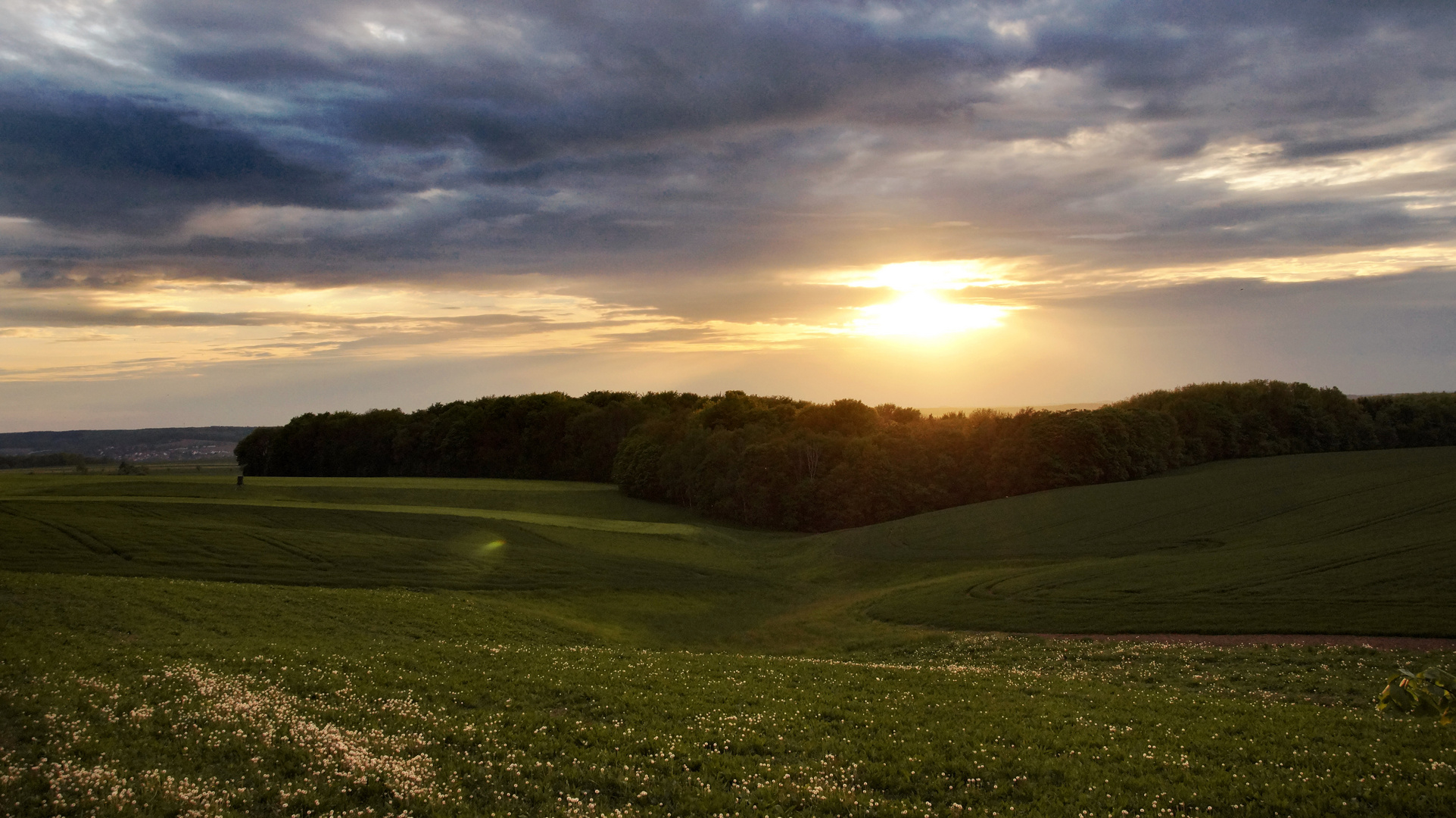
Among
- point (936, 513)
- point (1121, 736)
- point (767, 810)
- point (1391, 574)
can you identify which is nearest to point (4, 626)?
point (767, 810)

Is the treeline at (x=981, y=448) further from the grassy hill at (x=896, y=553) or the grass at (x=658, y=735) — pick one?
the grass at (x=658, y=735)

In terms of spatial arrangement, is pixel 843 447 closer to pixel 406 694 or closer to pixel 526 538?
pixel 526 538

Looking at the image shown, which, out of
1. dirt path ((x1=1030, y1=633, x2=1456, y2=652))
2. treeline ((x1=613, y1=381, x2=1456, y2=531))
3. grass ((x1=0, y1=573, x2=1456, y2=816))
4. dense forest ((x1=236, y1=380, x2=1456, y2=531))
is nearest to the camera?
grass ((x1=0, y1=573, x2=1456, y2=816))

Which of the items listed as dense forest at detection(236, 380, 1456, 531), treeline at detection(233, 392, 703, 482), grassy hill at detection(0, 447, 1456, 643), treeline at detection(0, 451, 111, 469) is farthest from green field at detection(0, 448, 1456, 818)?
treeline at detection(0, 451, 111, 469)

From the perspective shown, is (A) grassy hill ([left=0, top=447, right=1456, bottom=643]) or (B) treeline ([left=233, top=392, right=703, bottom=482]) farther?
(B) treeline ([left=233, top=392, right=703, bottom=482])

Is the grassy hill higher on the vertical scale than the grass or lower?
lower

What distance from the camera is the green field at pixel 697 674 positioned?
9812 mm

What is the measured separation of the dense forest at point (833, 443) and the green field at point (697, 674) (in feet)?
95.1

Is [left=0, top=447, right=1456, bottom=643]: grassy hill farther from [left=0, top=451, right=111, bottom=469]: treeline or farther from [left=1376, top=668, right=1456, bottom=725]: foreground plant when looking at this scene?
[left=0, top=451, right=111, bottom=469]: treeline

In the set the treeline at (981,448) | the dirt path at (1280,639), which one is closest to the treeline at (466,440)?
the treeline at (981,448)

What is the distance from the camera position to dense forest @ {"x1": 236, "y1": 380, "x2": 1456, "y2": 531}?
79.8 m

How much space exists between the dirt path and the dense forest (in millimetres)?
51919

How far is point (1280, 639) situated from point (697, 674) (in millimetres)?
19533

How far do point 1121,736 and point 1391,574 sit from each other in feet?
82.8
